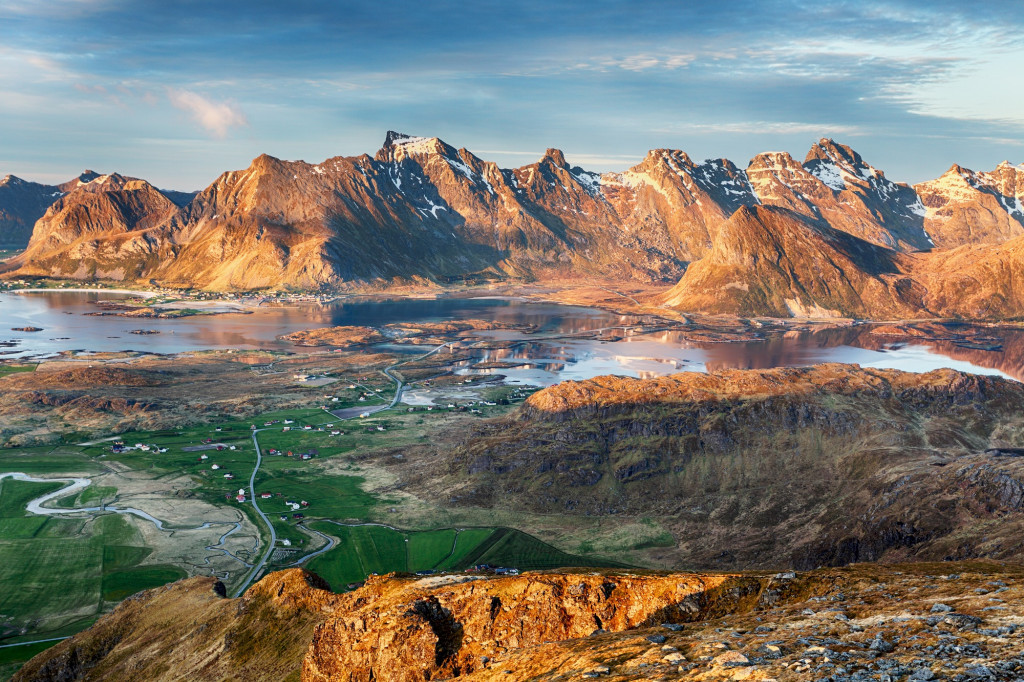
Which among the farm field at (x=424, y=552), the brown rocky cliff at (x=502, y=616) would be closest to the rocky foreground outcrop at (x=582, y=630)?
the brown rocky cliff at (x=502, y=616)

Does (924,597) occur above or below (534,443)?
above

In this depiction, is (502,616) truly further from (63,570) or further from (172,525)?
(172,525)

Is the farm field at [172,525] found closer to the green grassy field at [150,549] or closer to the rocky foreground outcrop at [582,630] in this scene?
the green grassy field at [150,549]

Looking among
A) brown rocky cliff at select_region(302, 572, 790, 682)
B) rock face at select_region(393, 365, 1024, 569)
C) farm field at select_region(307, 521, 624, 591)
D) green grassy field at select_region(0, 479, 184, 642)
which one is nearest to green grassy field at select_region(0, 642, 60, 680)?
green grassy field at select_region(0, 479, 184, 642)

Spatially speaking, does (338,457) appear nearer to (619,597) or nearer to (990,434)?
(619,597)

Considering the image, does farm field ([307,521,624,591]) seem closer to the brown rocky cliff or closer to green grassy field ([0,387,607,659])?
green grassy field ([0,387,607,659])

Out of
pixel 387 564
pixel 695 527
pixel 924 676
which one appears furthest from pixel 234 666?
pixel 695 527
